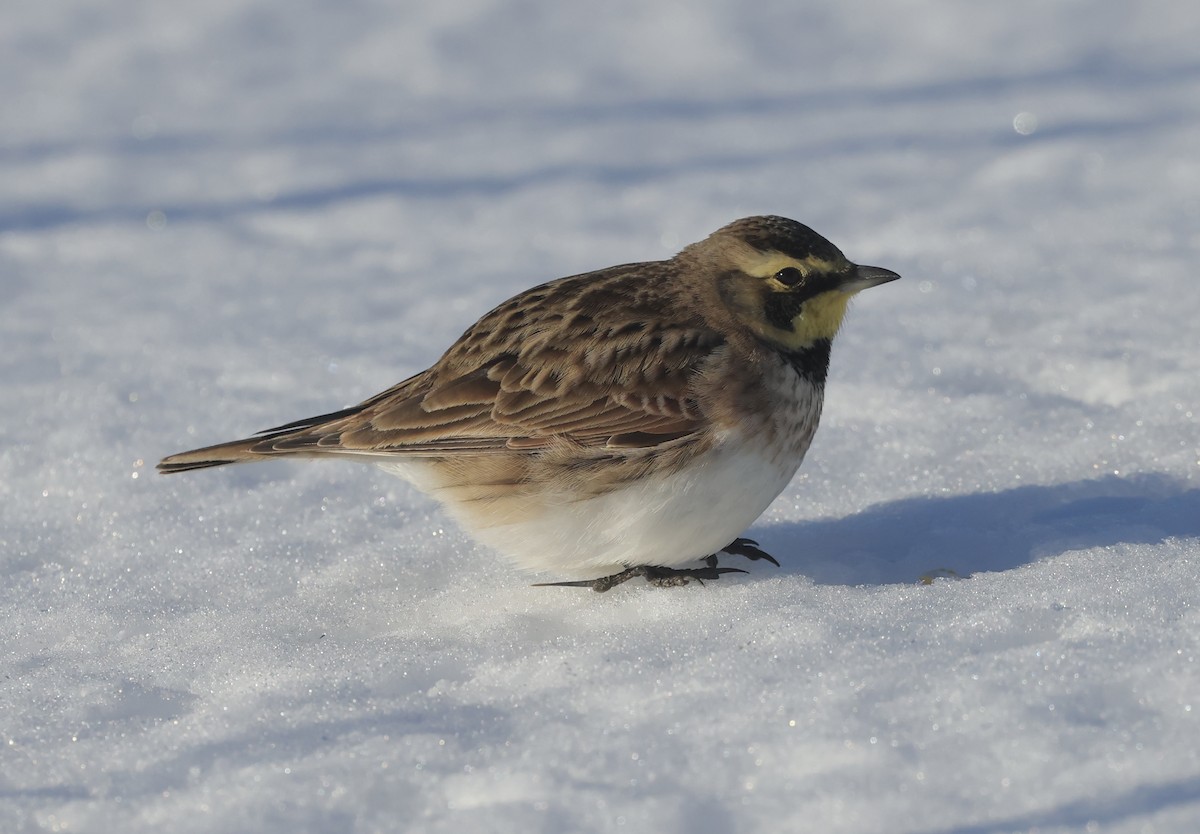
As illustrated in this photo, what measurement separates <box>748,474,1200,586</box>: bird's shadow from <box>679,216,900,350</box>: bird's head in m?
0.76

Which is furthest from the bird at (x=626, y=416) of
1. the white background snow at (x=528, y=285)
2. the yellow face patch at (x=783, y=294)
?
the white background snow at (x=528, y=285)

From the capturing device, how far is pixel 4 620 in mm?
4699

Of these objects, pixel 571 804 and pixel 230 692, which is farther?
pixel 230 692

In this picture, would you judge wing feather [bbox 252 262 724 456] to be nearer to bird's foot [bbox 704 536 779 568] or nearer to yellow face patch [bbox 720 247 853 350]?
yellow face patch [bbox 720 247 853 350]

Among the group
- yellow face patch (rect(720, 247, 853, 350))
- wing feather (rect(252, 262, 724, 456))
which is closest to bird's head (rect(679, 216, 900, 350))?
yellow face patch (rect(720, 247, 853, 350))

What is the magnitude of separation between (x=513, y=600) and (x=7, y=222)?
5.61 metres

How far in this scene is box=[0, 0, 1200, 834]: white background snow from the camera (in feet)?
11.6

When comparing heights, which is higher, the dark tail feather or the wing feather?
the wing feather

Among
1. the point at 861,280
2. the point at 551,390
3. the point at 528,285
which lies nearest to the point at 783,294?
the point at 861,280

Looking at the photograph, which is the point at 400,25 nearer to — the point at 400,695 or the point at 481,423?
the point at 481,423

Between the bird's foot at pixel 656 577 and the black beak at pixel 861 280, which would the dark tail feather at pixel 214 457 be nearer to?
the bird's foot at pixel 656 577

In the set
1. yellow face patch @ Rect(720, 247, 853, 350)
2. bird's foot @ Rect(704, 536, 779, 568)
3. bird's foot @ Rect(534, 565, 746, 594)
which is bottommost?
bird's foot @ Rect(534, 565, 746, 594)

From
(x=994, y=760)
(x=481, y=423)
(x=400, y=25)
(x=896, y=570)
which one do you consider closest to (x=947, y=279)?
(x=896, y=570)

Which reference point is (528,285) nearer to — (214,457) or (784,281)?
(784,281)
